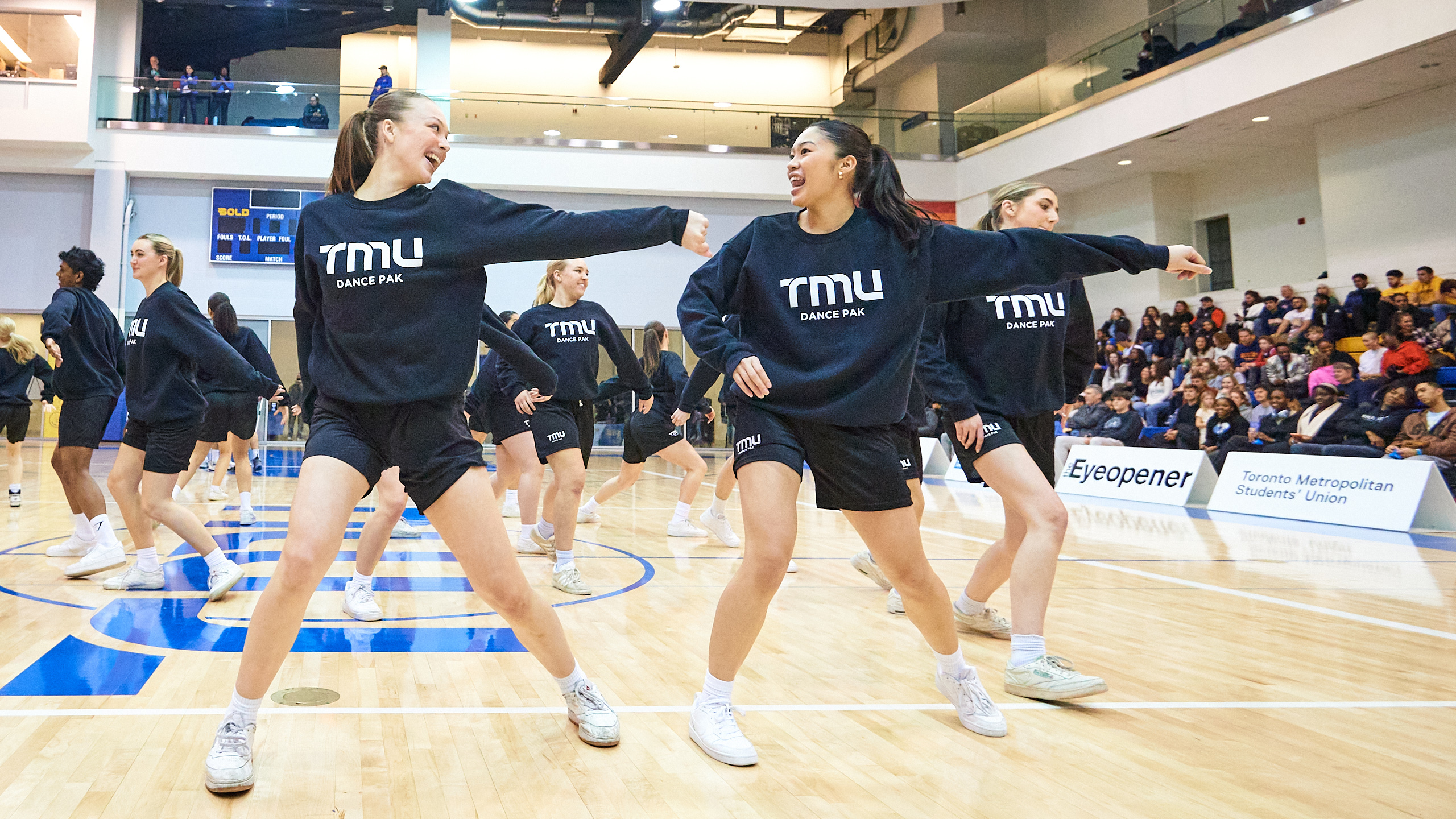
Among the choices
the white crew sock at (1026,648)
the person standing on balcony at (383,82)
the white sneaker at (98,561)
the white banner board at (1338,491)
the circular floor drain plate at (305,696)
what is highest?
the person standing on balcony at (383,82)

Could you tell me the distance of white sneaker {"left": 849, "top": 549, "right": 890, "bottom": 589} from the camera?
17.0 ft

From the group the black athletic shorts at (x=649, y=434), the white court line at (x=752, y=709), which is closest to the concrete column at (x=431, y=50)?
the black athletic shorts at (x=649, y=434)

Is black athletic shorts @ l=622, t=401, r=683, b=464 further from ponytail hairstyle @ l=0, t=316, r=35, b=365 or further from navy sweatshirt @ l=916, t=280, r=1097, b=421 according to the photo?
ponytail hairstyle @ l=0, t=316, r=35, b=365

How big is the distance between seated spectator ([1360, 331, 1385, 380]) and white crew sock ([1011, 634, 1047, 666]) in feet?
31.8

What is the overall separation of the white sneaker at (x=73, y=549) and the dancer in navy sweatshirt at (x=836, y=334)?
466 centimetres

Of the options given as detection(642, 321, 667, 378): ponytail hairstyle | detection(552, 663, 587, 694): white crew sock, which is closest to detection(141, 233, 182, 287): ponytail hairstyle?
detection(552, 663, 587, 694): white crew sock

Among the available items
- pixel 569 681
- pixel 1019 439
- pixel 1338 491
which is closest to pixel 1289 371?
pixel 1338 491

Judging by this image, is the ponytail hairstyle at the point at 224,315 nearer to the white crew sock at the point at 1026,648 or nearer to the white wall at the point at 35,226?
the white crew sock at the point at 1026,648

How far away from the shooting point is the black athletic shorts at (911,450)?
3.45 m

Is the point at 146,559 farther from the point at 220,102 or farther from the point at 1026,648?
the point at 220,102

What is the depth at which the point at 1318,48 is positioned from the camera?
41.7ft

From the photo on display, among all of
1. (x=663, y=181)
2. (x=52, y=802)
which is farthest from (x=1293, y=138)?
(x=52, y=802)

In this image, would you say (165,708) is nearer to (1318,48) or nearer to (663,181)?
(1318,48)

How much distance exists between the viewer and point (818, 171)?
2646 millimetres
